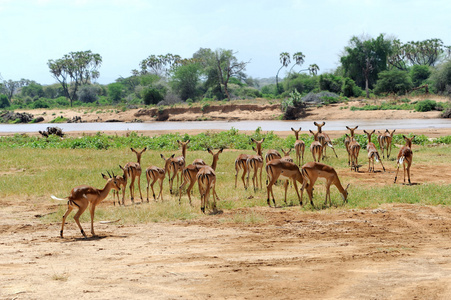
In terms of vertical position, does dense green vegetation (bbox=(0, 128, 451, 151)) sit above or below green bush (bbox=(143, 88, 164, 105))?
below

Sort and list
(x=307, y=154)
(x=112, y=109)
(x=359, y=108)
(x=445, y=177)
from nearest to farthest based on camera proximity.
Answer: (x=445, y=177)
(x=307, y=154)
(x=359, y=108)
(x=112, y=109)

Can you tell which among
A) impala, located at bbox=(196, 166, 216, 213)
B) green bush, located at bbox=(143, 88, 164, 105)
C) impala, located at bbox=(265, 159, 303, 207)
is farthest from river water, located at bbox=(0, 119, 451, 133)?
impala, located at bbox=(196, 166, 216, 213)

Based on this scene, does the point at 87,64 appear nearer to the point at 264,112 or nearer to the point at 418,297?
the point at 264,112

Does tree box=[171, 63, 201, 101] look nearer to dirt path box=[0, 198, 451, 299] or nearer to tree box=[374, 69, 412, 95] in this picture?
tree box=[374, 69, 412, 95]

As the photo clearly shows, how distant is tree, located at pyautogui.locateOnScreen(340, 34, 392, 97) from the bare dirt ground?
66099 mm

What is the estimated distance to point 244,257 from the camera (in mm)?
7996

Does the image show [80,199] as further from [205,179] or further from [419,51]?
[419,51]

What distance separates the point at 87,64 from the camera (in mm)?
121875

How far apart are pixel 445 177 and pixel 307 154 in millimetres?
7679

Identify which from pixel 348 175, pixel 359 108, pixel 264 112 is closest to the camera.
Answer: pixel 348 175

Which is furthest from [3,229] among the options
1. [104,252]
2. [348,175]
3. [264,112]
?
[264,112]

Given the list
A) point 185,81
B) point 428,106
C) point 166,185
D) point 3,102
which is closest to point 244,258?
point 166,185

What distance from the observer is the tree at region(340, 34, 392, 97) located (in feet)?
243

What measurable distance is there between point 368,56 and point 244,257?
232 feet
